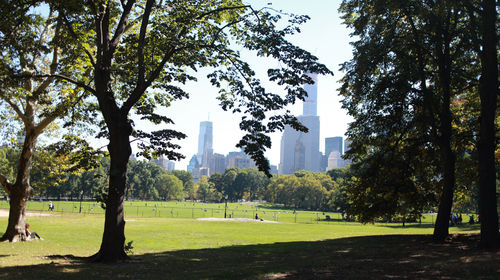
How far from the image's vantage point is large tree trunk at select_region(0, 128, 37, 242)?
61.7 feet

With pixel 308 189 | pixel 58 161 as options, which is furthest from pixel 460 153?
pixel 308 189

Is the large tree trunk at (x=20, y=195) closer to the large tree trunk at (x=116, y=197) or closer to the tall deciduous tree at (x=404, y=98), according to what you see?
the large tree trunk at (x=116, y=197)

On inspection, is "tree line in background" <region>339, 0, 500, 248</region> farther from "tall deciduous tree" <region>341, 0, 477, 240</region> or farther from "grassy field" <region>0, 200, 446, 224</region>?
"grassy field" <region>0, 200, 446, 224</region>

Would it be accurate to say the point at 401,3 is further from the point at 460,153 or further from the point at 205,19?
the point at 460,153

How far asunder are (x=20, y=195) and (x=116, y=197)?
Result: 10.2m

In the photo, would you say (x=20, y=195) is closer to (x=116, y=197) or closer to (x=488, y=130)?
(x=116, y=197)

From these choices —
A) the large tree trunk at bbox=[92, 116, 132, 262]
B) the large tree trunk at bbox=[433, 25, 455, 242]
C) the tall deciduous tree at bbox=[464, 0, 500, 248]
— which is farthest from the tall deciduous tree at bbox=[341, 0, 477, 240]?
the large tree trunk at bbox=[92, 116, 132, 262]

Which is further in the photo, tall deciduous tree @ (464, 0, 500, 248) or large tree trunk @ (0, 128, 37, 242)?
large tree trunk @ (0, 128, 37, 242)

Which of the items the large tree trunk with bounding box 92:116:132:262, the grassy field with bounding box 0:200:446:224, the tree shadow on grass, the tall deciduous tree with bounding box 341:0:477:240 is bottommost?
the grassy field with bounding box 0:200:446:224

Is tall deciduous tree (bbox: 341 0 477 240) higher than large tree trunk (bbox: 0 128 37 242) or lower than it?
higher

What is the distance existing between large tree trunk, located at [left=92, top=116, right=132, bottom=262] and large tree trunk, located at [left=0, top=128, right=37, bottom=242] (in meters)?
9.49

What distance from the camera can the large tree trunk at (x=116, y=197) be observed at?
11766 mm

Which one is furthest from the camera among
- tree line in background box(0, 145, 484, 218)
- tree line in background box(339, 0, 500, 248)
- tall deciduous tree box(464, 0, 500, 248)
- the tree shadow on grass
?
tree line in background box(0, 145, 484, 218)

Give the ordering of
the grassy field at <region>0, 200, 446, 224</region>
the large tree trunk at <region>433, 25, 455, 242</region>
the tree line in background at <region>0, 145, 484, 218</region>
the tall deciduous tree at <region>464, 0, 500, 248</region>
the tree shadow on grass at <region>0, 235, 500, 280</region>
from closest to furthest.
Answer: the tree shadow on grass at <region>0, 235, 500, 280</region> < the tall deciduous tree at <region>464, 0, 500, 248</region> < the large tree trunk at <region>433, 25, 455, 242</region> < the grassy field at <region>0, 200, 446, 224</region> < the tree line in background at <region>0, 145, 484, 218</region>
